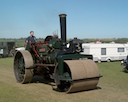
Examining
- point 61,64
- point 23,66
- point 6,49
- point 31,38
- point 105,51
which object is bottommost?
point 6,49

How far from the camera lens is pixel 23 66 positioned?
8.62 metres

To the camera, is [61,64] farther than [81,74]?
Yes

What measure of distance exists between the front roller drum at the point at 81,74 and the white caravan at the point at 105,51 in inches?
481

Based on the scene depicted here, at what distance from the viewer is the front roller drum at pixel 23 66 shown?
8.14 m

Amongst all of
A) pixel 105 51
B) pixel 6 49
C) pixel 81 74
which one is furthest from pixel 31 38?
pixel 6 49

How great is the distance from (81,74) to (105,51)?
1355 cm

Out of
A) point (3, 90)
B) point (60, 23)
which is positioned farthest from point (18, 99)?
point (60, 23)

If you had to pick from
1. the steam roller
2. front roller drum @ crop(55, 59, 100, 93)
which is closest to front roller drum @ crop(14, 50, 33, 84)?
the steam roller

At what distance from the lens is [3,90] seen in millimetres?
7129

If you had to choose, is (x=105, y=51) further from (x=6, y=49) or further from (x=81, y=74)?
(x=81, y=74)

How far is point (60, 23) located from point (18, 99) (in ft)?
9.03

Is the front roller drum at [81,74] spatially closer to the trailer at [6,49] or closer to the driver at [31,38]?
the driver at [31,38]

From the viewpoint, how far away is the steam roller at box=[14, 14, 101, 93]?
21.5 ft

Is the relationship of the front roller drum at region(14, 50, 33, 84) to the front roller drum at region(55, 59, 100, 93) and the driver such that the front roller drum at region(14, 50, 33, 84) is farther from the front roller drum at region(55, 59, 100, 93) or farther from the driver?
the front roller drum at region(55, 59, 100, 93)
